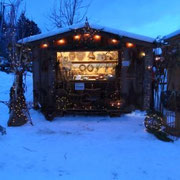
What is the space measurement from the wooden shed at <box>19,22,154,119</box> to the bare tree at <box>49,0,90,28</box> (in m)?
11.7

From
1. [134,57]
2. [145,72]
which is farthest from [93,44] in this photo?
[145,72]

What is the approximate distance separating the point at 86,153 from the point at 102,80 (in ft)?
15.9

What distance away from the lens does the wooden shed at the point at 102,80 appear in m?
7.23

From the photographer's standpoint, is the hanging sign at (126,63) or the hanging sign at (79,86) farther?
the hanging sign at (79,86)

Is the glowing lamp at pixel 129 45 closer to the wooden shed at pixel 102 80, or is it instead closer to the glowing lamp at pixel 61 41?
the wooden shed at pixel 102 80

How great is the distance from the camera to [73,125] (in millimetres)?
6223

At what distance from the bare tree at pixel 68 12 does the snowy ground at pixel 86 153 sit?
1439 centimetres

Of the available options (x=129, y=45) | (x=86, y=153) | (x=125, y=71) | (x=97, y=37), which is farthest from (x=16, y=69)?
(x=129, y=45)

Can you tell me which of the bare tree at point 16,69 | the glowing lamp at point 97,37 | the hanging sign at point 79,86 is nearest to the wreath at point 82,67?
the hanging sign at point 79,86

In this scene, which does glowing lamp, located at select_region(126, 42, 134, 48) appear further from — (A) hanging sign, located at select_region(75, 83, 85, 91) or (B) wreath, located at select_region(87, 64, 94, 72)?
(B) wreath, located at select_region(87, 64, 94, 72)

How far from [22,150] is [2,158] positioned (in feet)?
1.50

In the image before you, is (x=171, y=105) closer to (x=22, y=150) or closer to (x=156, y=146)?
(x=156, y=146)

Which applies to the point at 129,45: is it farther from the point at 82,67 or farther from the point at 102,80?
the point at 82,67

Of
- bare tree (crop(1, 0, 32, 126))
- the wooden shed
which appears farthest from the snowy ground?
the wooden shed
